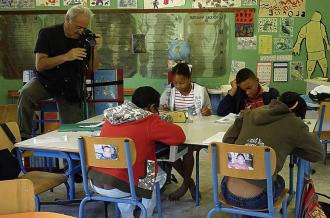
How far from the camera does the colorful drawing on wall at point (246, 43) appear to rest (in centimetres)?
551

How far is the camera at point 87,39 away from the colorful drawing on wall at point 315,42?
9.20 feet

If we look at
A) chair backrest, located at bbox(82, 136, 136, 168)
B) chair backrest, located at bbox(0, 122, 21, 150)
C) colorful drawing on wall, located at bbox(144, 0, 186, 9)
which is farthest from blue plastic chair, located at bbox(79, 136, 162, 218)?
colorful drawing on wall, located at bbox(144, 0, 186, 9)

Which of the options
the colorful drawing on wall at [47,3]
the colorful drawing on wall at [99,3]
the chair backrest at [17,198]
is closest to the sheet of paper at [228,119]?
the chair backrest at [17,198]

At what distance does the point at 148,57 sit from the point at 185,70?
6.80 feet

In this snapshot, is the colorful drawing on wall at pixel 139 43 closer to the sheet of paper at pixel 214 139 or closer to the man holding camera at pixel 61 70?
the man holding camera at pixel 61 70

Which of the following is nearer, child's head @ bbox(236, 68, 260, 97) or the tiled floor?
the tiled floor

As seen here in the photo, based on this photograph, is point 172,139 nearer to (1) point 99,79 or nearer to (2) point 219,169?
(2) point 219,169

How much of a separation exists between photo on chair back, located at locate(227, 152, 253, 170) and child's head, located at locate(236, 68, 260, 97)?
1430 millimetres

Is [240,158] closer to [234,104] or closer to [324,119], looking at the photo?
[234,104]

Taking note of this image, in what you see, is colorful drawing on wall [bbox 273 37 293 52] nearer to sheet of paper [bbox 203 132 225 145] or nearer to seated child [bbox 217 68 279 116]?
seated child [bbox 217 68 279 116]

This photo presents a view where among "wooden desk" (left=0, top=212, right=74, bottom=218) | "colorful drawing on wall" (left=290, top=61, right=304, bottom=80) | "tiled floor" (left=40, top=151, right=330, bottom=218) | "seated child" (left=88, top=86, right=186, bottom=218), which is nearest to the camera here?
"wooden desk" (left=0, top=212, right=74, bottom=218)

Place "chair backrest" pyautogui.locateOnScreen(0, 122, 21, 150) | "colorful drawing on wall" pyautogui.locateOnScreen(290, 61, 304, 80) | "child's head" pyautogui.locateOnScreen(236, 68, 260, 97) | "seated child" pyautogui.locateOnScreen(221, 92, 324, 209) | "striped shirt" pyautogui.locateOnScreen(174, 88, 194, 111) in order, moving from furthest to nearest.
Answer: "colorful drawing on wall" pyautogui.locateOnScreen(290, 61, 304, 80) < "striped shirt" pyautogui.locateOnScreen(174, 88, 194, 111) < "child's head" pyautogui.locateOnScreen(236, 68, 260, 97) < "chair backrest" pyautogui.locateOnScreen(0, 122, 21, 150) < "seated child" pyautogui.locateOnScreen(221, 92, 324, 209)

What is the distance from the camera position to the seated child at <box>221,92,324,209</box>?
7.23 feet

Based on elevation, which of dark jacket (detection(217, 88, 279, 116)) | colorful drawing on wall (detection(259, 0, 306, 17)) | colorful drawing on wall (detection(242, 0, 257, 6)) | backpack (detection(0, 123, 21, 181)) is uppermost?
colorful drawing on wall (detection(242, 0, 257, 6))
